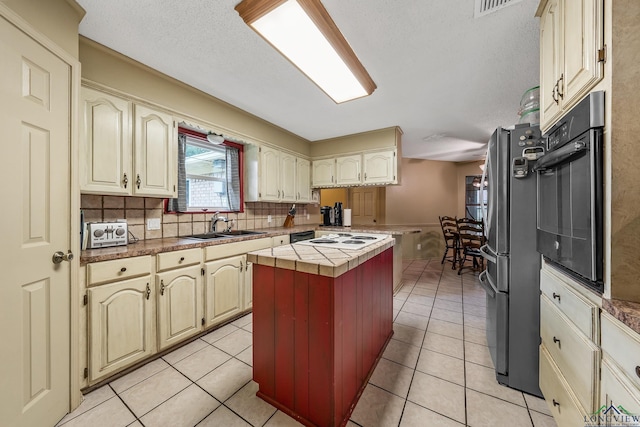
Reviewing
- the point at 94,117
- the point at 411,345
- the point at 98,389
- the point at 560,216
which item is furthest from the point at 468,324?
the point at 94,117

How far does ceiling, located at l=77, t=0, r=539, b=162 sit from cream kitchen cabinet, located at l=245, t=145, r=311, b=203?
22.0 inches

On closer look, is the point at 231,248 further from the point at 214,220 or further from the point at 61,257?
the point at 61,257

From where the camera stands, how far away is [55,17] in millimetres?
1268

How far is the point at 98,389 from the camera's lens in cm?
Result: 151

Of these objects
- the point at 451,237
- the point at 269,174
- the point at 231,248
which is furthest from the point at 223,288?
the point at 451,237

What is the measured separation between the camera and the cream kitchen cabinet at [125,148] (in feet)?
5.49

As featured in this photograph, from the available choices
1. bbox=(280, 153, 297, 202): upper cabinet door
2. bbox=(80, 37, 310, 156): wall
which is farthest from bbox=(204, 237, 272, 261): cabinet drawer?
bbox=(80, 37, 310, 156): wall

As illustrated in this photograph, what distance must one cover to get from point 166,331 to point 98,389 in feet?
1.48

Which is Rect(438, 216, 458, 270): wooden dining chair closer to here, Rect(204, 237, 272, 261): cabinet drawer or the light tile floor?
the light tile floor

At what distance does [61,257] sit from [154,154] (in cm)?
108

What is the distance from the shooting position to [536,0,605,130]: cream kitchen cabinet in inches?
33.9

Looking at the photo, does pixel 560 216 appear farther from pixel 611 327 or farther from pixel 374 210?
pixel 374 210

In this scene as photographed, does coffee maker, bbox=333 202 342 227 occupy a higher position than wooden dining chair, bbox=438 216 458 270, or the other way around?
coffee maker, bbox=333 202 342 227

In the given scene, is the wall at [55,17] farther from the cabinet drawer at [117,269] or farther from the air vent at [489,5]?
the air vent at [489,5]
